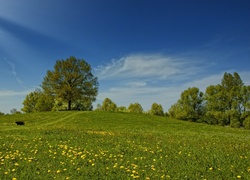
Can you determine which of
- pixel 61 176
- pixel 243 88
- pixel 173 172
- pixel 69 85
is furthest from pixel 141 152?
pixel 243 88

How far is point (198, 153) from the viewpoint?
12258 millimetres

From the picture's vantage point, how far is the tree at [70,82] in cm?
6181

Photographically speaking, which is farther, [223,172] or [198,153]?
[198,153]

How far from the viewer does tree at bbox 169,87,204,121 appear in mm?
71562

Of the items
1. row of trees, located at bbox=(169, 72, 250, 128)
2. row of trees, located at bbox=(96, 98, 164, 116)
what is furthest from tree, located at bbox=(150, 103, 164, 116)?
row of trees, located at bbox=(169, 72, 250, 128)

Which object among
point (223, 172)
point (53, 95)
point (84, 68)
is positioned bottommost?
point (223, 172)

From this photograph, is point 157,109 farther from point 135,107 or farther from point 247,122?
point 247,122

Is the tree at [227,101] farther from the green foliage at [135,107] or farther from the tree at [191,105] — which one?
the green foliage at [135,107]

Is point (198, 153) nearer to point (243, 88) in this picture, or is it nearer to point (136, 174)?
point (136, 174)

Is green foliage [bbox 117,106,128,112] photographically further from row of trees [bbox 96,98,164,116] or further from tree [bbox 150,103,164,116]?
tree [bbox 150,103,164,116]

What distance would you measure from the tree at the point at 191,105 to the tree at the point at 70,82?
90.1ft

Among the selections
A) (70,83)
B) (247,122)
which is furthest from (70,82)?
(247,122)

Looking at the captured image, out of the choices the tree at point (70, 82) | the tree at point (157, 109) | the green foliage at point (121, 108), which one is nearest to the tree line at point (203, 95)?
the tree at point (70, 82)

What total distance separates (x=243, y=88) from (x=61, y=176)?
63958mm
